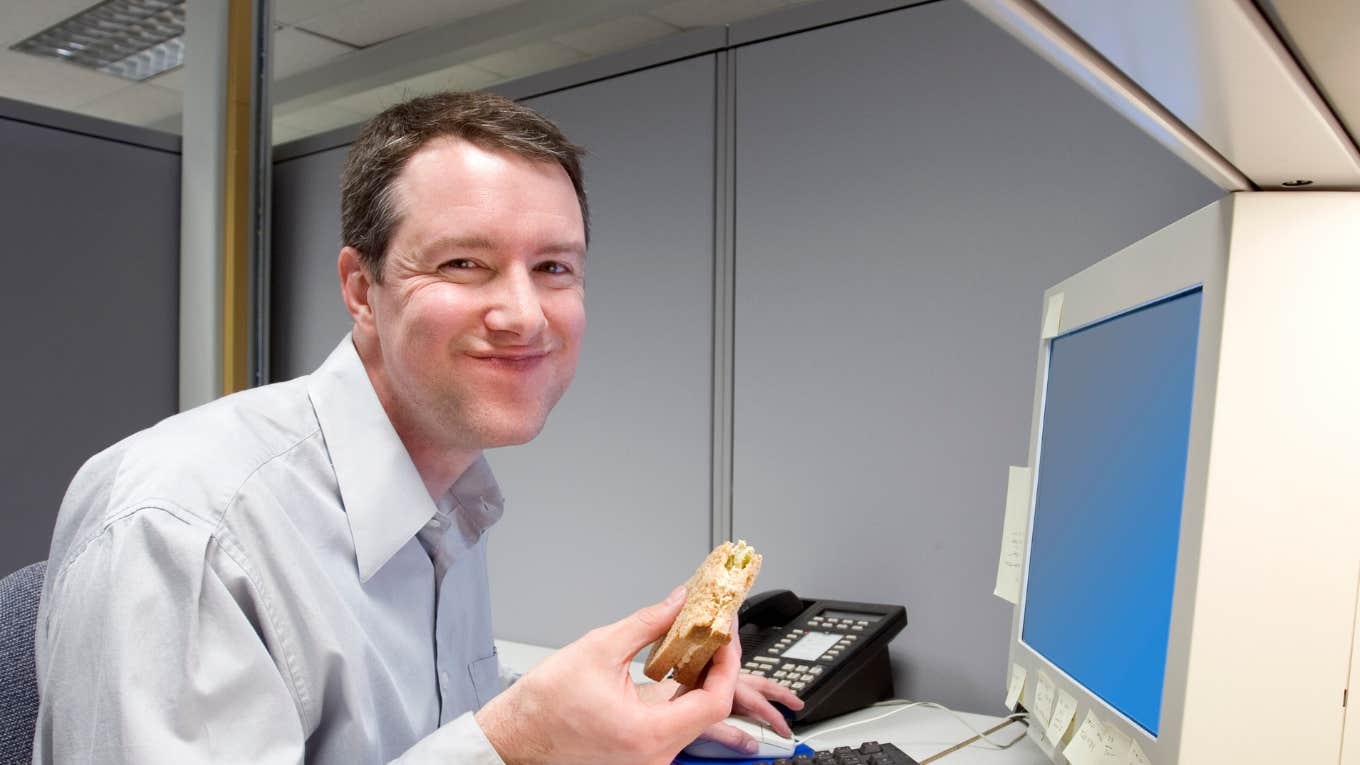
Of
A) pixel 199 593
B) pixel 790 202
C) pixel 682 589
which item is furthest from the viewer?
pixel 790 202

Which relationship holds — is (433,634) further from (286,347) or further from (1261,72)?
(286,347)

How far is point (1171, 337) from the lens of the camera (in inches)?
28.9

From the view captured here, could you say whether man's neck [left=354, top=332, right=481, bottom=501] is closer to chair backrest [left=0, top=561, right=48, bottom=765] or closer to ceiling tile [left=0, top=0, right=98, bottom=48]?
chair backrest [left=0, top=561, right=48, bottom=765]

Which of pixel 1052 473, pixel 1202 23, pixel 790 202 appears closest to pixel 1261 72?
pixel 1202 23

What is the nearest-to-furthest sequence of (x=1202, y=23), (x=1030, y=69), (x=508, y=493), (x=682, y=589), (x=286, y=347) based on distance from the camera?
(x=1202, y=23)
(x=682, y=589)
(x=1030, y=69)
(x=508, y=493)
(x=286, y=347)

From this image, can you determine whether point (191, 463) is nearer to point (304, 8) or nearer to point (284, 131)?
point (304, 8)

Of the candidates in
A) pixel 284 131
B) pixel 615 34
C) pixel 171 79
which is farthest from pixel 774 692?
pixel 284 131

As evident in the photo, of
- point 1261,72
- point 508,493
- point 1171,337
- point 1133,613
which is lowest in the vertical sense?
point 508,493

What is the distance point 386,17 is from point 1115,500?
318 cm

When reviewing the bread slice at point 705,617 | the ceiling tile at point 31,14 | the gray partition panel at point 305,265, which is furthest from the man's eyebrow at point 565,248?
the ceiling tile at point 31,14

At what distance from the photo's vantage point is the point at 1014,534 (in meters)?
1.11

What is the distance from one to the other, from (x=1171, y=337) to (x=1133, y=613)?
20 cm

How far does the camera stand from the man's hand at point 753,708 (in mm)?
995

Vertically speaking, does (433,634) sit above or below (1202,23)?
below
